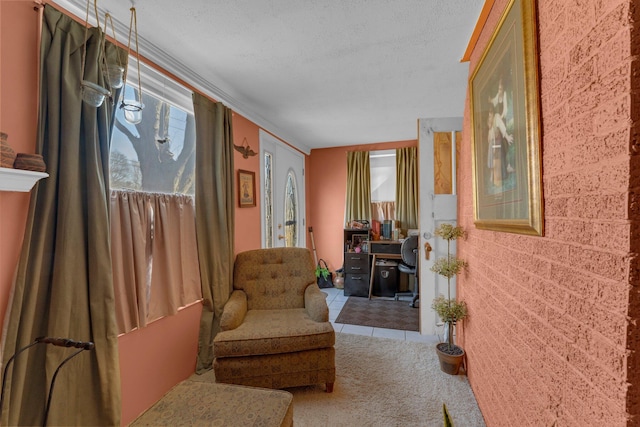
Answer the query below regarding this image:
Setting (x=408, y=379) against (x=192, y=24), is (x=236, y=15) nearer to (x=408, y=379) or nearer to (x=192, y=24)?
(x=192, y=24)

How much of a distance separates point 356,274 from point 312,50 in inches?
122

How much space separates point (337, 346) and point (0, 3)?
2913mm

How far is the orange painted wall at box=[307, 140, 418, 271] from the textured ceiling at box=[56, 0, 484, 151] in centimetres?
171

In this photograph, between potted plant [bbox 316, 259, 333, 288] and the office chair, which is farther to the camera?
potted plant [bbox 316, 259, 333, 288]

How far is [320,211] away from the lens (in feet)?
15.8

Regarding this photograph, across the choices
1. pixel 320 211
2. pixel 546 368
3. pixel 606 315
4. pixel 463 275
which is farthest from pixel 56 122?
pixel 320 211

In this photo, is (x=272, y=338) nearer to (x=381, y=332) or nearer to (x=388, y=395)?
(x=388, y=395)

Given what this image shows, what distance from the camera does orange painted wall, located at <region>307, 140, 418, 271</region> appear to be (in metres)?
4.66

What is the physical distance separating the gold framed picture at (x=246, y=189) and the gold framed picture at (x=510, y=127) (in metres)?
2.03

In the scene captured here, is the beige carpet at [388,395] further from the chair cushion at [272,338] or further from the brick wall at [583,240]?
the brick wall at [583,240]

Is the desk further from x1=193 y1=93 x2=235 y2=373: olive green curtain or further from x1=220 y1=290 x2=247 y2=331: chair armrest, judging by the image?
x1=193 y1=93 x2=235 y2=373: olive green curtain

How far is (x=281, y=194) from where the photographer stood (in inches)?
145

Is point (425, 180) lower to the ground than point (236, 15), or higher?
lower

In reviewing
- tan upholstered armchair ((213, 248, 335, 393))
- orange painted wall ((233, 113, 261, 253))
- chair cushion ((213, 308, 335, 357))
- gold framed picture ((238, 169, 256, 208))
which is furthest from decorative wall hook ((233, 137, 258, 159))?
chair cushion ((213, 308, 335, 357))
